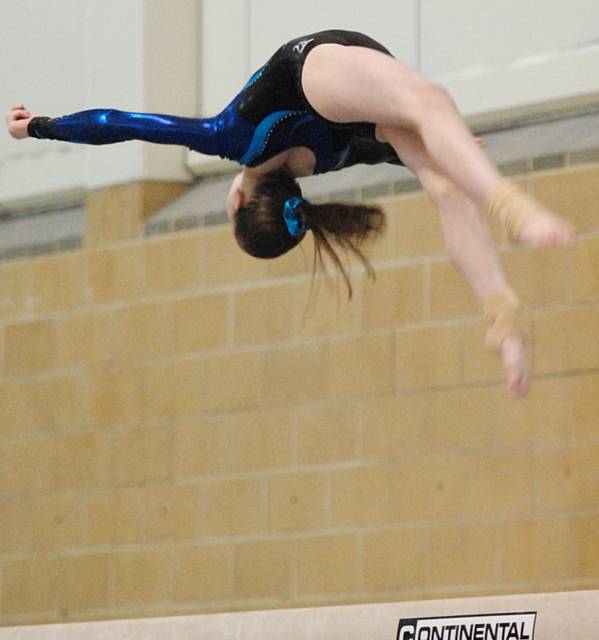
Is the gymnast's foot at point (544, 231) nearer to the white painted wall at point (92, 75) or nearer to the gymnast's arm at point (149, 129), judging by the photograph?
the gymnast's arm at point (149, 129)

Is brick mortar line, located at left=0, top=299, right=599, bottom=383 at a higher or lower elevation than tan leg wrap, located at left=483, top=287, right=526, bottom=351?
higher

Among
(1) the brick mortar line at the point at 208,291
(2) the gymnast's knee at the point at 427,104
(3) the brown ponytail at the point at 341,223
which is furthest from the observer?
(1) the brick mortar line at the point at 208,291

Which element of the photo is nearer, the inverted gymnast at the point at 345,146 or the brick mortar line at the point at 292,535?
the inverted gymnast at the point at 345,146

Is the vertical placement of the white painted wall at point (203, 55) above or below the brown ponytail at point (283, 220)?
above

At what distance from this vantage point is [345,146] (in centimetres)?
413

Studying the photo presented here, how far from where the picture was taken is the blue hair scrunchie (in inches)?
163

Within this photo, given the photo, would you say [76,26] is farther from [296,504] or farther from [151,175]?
[296,504]

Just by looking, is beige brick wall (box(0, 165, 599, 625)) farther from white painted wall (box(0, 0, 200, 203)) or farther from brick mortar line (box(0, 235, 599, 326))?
white painted wall (box(0, 0, 200, 203))

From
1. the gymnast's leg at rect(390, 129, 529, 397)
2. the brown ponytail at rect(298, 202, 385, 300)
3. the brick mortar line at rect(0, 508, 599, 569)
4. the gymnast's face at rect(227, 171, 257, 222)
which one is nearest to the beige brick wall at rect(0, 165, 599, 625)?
the brick mortar line at rect(0, 508, 599, 569)

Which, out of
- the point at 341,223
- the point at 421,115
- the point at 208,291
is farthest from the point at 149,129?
the point at 208,291

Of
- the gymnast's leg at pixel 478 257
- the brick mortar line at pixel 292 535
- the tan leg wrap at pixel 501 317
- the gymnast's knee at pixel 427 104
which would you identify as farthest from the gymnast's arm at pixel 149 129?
the brick mortar line at pixel 292 535

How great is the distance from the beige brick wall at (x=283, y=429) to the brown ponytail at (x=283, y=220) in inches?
49.7

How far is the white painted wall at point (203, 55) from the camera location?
573 cm

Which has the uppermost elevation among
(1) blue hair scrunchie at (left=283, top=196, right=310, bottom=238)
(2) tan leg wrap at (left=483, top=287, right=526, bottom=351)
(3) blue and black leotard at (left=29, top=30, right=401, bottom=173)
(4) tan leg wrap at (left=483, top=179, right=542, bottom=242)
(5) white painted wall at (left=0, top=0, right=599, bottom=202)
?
(5) white painted wall at (left=0, top=0, right=599, bottom=202)
